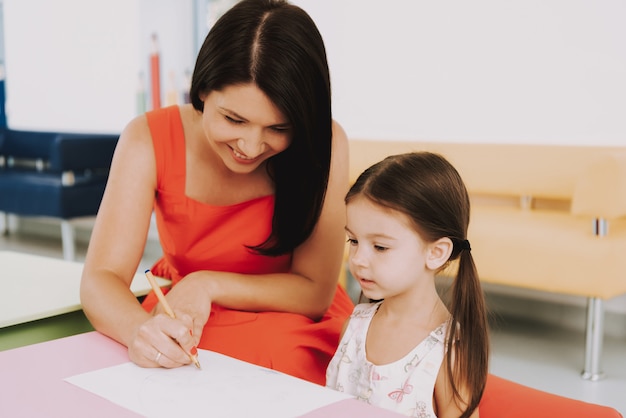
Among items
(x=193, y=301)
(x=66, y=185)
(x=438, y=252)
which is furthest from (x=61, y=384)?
(x=66, y=185)

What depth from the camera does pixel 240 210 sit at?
1.47 m

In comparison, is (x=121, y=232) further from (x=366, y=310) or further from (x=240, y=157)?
(x=366, y=310)

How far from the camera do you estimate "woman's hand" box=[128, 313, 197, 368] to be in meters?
1.00

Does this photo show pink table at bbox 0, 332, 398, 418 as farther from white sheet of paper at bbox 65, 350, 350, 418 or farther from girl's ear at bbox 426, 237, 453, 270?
girl's ear at bbox 426, 237, 453, 270

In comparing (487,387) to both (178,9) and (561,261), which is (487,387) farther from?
(178,9)

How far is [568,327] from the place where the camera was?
304 cm

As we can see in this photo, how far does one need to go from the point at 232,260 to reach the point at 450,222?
1.74ft

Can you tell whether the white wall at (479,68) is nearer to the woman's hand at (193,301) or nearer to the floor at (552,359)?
the floor at (552,359)

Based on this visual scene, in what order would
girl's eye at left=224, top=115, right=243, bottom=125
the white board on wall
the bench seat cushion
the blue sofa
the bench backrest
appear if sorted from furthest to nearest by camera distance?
the white board on wall → the blue sofa → the bench backrest → the bench seat cushion → girl's eye at left=224, top=115, right=243, bottom=125

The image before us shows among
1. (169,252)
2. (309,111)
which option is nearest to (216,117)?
(309,111)

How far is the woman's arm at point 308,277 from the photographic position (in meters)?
1.33

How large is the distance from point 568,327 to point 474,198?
748mm

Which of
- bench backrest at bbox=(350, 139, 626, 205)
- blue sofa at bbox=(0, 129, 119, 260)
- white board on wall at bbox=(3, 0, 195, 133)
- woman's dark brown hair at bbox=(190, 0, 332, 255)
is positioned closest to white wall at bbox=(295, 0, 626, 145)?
bench backrest at bbox=(350, 139, 626, 205)

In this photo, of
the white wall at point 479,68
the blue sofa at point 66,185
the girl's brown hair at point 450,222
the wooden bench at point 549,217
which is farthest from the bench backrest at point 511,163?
the girl's brown hair at point 450,222
